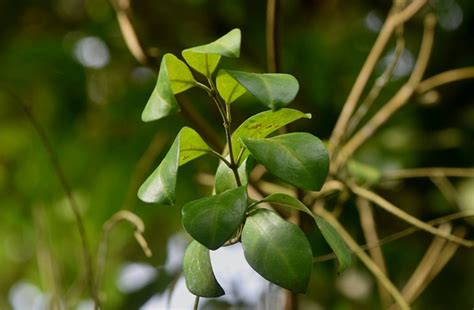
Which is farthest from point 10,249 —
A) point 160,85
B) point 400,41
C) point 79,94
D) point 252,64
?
point 160,85

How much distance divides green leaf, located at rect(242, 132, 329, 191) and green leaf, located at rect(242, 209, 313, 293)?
0.02m

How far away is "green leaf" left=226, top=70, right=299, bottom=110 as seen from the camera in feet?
1.06

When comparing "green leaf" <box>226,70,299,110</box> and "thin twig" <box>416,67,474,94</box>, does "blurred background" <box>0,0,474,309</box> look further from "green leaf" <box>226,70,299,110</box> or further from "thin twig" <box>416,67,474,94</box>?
"green leaf" <box>226,70,299,110</box>

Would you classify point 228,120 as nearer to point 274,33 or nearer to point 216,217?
point 216,217

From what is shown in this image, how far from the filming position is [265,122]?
36 cm

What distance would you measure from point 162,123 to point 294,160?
663 mm

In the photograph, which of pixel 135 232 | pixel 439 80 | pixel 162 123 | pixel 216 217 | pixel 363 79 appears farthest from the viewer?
pixel 162 123

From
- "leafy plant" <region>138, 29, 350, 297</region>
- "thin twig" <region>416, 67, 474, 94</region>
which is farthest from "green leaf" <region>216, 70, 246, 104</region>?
"thin twig" <region>416, 67, 474, 94</region>

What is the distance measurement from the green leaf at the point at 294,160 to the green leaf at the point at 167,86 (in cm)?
4

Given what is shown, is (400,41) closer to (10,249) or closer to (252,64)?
(252,64)

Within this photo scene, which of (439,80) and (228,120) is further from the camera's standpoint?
(439,80)

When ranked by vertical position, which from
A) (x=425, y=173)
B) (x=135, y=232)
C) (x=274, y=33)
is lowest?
(x=425, y=173)

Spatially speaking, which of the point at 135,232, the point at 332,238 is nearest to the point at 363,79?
the point at 135,232

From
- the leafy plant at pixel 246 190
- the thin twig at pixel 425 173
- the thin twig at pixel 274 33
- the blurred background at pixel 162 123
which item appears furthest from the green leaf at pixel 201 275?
the blurred background at pixel 162 123
